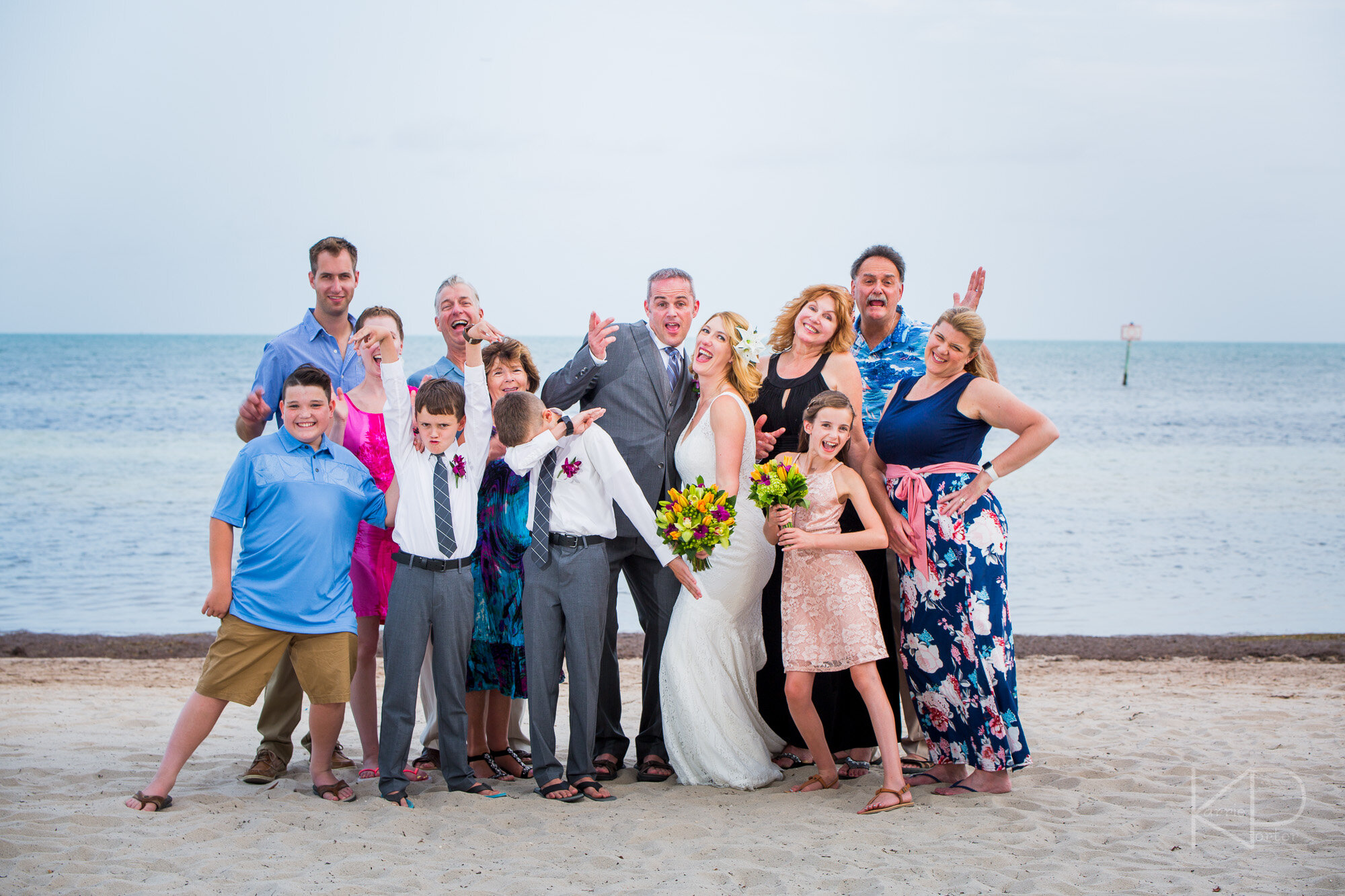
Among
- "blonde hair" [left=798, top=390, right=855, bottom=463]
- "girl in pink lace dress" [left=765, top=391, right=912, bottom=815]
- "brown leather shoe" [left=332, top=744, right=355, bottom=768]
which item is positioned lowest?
"brown leather shoe" [left=332, top=744, right=355, bottom=768]

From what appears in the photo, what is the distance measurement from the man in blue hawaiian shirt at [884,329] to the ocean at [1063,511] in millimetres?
5832

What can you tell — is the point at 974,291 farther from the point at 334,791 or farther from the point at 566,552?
the point at 334,791

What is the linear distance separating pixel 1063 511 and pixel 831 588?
14264 millimetres

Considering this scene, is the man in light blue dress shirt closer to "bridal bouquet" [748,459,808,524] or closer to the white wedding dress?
the white wedding dress

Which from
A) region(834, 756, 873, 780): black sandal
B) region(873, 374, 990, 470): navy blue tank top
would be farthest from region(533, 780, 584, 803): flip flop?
region(873, 374, 990, 470): navy blue tank top

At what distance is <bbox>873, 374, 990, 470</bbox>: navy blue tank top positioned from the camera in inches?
184

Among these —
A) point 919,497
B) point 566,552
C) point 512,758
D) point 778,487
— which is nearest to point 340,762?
point 512,758

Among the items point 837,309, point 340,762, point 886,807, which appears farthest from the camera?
point 340,762

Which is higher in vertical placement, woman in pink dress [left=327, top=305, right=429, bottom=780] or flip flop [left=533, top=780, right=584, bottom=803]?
woman in pink dress [left=327, top=305, right=429, bottom=780]

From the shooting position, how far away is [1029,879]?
372 centimetres

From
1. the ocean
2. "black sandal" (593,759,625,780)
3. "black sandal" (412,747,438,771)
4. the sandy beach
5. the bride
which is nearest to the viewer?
the sandy beach

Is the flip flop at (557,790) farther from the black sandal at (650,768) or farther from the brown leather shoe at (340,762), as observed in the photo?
the brown leather shoe at (340,762)

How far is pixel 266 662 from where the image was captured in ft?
14.9

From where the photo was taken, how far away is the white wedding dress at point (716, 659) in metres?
4.79
